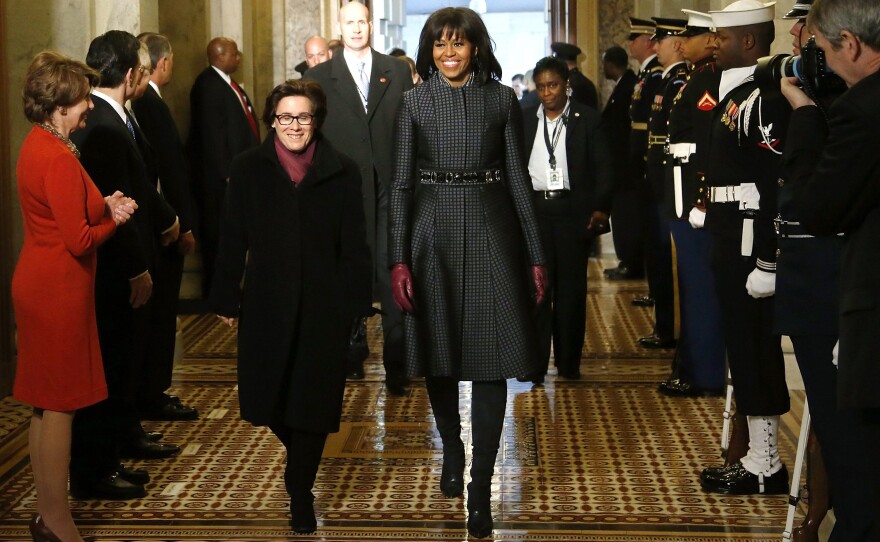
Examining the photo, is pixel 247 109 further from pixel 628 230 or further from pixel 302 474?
pixel 302 474

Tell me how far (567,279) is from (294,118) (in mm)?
3001

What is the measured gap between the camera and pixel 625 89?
10609 millimetres

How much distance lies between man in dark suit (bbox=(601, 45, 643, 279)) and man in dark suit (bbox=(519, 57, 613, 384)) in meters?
2.79

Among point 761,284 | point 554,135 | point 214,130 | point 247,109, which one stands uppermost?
point 247,109

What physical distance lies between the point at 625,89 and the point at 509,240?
21.0 ft

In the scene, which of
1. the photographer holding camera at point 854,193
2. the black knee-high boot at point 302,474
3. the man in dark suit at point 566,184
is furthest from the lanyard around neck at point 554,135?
the photographer holding camera at point 854,193

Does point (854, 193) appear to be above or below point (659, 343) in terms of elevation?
above

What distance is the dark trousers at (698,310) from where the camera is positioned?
6457 mm

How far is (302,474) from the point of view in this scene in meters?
4.48

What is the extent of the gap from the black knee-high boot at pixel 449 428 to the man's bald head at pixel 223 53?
544 cm

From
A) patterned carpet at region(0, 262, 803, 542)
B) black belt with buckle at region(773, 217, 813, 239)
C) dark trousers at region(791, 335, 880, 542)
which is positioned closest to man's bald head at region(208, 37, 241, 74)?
patterned carpet at region(0, 262, 803, 542)

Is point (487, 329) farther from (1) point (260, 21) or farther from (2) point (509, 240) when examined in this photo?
(1) point (260, 21)

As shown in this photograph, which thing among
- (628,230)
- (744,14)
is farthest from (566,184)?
(628,230)

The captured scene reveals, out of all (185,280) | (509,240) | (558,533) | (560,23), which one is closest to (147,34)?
(509,240)
